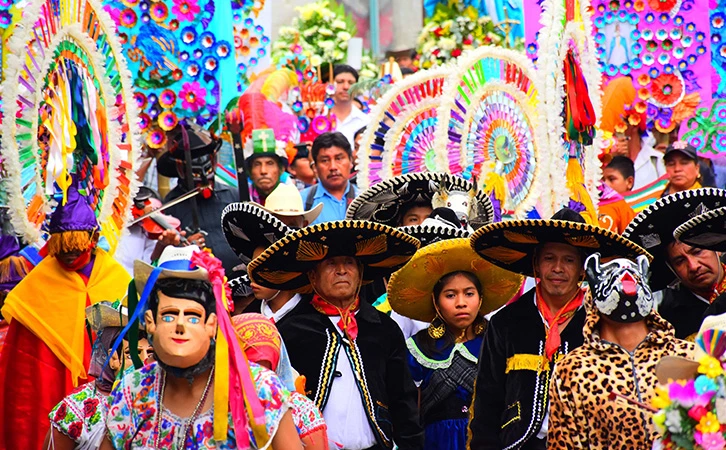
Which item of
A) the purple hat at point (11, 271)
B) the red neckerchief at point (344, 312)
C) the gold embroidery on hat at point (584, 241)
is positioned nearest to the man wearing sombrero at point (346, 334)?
the red neckerchief at point (344, 312)

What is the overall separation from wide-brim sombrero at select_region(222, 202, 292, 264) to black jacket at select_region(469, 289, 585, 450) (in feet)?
5.23

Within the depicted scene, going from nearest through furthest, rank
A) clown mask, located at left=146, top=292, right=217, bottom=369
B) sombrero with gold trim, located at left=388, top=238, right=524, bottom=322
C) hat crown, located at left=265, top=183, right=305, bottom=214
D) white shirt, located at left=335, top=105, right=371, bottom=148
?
clown mask, located at left=146, top=292, right=217, bottom=369 < sombrero with gold trim, located at left=388, top=238, right=524, bottom=322 < hat crown, located at left=265, top=183, right=305, bottom=214 < white shirt, located at left=335, top=105, right=371, bottom=148

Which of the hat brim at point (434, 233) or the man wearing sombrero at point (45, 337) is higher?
the hat brim at point (434, 233)

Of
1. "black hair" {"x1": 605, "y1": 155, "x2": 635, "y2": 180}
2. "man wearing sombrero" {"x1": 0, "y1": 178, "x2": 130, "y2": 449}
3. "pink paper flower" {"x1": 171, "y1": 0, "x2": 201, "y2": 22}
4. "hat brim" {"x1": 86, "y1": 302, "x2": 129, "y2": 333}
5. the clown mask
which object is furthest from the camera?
"black hair" {"x1": 605, "y1": 155, "x2": 635, "y2": 180}

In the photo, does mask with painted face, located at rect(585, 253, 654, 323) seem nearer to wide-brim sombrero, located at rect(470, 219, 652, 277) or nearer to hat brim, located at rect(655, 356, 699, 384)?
wide-brim sombrero, located at rect(470, 219, 652, 277)

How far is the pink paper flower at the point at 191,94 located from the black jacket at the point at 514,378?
4511mm

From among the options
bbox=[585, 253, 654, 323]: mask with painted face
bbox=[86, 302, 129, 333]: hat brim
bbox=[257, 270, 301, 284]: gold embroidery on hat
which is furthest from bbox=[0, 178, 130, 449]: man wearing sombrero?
bbox=[585, 253, 654, 323]: mask with painted face

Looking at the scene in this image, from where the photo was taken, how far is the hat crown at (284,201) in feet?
30.2

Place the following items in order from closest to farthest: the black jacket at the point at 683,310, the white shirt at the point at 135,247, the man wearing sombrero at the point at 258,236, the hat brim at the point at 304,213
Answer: the black jacket at the point at 683,310
the man wearing sombrero at the point at 258,236
the hat brim at the point at 304,213
the white shirt at the point at 135,247

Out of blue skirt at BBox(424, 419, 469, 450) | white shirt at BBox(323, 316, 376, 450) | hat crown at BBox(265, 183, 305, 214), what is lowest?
blue skirt at BBox(424, 419, 469, 450)

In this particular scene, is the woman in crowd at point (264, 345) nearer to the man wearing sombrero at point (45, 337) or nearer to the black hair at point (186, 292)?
the black hair at point (186, 292)

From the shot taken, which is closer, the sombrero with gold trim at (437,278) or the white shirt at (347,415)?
the white shirt at (347,415)

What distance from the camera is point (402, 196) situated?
9.32 m

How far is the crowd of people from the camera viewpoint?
5.95 meters
